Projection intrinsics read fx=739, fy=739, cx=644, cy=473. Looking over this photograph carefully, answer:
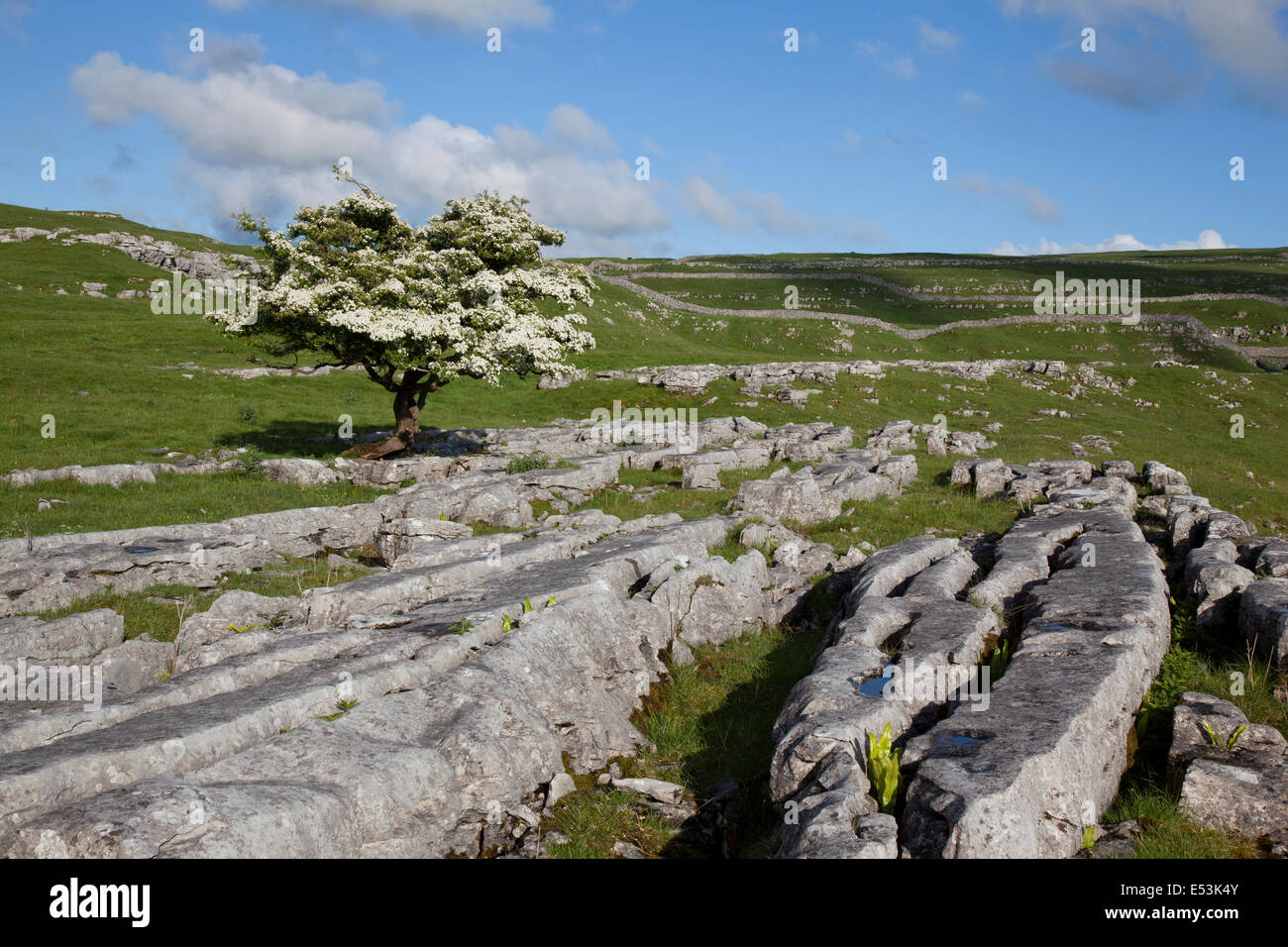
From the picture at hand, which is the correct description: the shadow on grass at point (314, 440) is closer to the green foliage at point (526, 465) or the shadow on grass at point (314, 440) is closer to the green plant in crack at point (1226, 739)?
the green foliage at point (526, 465)

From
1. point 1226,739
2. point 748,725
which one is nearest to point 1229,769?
point 1226,739

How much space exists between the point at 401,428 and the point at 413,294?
240 inches

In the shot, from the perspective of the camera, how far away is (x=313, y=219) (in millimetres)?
30750

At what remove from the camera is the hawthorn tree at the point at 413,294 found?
28.2 metres

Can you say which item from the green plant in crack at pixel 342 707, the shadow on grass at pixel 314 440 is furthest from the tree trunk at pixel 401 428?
the green plant in crack at pixel 342 707

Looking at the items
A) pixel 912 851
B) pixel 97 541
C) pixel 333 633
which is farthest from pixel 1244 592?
pixel 97 541

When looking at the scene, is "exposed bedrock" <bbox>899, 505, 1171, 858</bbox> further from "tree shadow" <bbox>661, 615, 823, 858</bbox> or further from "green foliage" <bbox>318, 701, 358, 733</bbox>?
"green foliage" <bbox>318, 701, 358, 733</bbox>

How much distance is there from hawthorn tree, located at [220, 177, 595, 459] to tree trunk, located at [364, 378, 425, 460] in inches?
2.1

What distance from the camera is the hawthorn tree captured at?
92.5 feet

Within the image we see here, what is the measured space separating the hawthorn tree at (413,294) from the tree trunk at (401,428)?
5cm

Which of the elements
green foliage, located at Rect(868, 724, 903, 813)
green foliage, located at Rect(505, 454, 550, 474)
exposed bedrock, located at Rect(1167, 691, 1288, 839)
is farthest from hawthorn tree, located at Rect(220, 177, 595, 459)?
exposed bedrock, located at Rect(1167, 691, 1288, 839)

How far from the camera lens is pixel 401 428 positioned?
106 ft
